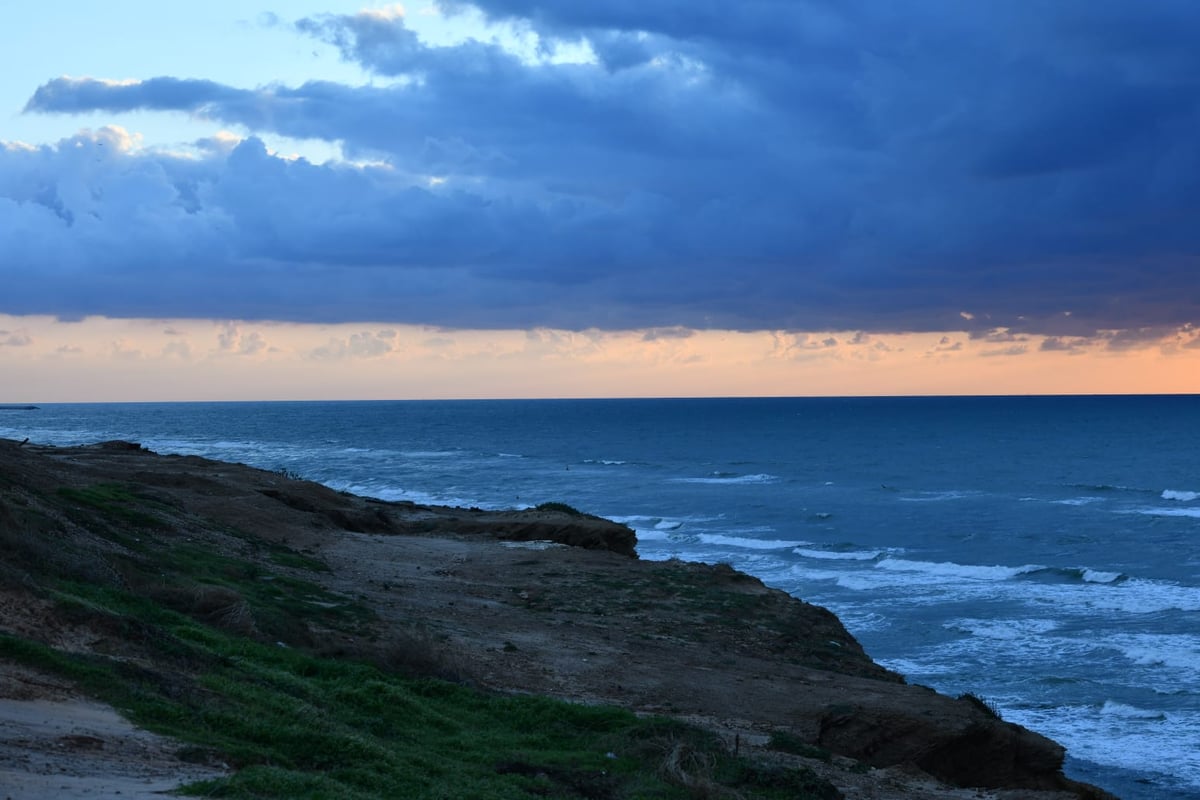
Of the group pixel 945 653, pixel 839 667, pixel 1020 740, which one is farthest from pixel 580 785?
pixel 945 653

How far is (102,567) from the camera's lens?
20.4 meters

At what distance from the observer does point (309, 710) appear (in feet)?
48.4

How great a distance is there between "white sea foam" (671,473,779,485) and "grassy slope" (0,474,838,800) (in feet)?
235

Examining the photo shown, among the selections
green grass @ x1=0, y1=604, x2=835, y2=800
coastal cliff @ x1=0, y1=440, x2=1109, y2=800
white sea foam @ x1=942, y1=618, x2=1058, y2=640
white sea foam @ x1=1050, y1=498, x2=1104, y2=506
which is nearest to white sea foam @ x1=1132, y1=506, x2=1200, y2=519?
white sea foam @ x1=1050, y1=498, x2=1104, y2=506

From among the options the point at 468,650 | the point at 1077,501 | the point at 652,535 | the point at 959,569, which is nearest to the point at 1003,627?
the point at 959,569

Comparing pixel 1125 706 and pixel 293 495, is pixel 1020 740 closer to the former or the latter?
pixel 1125 706

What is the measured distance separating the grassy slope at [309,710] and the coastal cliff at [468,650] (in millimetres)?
54

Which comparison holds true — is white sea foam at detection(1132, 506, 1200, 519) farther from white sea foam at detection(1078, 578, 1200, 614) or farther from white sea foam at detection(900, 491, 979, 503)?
white sea foam at detection(1078, 578, 1200, 614)

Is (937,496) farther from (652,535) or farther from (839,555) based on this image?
(652,535)

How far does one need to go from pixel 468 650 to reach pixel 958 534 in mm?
45441

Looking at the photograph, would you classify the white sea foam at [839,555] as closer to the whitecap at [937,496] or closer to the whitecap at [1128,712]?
the whitecap at [937,496]

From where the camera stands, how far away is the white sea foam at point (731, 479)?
92500 mm

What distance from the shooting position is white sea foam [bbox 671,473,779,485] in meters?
92.5

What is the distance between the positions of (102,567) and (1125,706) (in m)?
25.6
